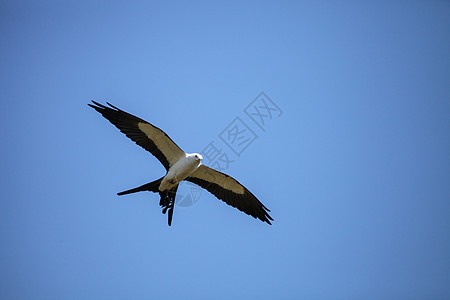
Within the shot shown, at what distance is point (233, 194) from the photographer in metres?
9.59

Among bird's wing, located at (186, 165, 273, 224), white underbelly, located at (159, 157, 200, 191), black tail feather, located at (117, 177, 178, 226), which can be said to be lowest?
black tail feather, located at (117, 177, 178, 226)

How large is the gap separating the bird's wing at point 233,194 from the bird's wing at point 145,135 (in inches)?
29.4

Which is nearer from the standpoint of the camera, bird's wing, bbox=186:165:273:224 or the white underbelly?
the white underbelly

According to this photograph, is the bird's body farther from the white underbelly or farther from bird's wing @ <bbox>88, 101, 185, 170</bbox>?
bird's wing @ <bbox>88, 101, 185, 170</bbox>

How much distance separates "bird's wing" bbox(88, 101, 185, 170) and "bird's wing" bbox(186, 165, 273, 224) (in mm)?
748

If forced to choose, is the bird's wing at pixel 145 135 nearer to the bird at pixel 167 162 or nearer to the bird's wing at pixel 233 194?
the bird at pixel 167 162

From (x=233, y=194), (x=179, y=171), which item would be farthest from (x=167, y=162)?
(x=233, y=194)

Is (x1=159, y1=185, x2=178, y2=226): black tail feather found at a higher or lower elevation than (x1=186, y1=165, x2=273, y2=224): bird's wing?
lower

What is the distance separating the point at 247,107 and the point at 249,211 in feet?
9.88

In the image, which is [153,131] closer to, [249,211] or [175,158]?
[175,158]

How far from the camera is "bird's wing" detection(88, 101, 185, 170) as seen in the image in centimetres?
864

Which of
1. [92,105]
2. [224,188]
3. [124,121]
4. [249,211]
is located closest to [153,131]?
[124,121]

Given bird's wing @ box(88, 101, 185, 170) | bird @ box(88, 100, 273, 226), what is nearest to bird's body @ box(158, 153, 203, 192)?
bird @ box(88, 100, 273, 226)

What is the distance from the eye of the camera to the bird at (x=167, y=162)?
8617mm
